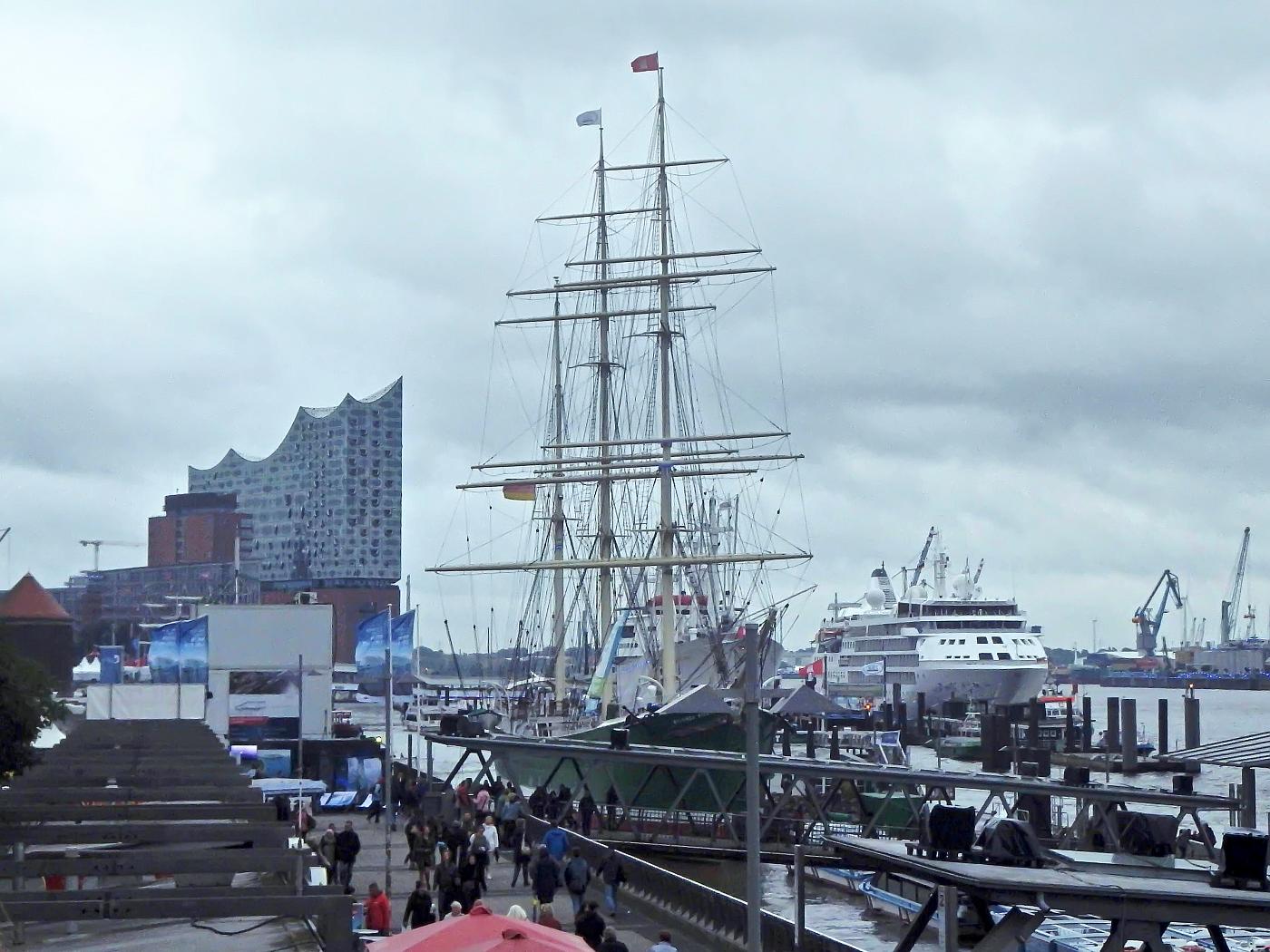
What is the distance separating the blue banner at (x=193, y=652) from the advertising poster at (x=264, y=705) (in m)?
3.80

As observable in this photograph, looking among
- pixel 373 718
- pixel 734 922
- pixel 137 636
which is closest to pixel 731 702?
pixel 734 922

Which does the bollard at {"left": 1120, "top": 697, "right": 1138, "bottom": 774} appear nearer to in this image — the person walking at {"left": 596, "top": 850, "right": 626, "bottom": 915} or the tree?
the tree

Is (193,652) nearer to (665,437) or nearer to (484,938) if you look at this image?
(665,437)

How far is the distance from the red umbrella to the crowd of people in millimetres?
1129

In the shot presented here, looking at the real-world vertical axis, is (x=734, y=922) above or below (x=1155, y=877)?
below

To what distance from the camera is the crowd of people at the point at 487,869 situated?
21.1 m

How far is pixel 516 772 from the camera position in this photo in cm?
6025

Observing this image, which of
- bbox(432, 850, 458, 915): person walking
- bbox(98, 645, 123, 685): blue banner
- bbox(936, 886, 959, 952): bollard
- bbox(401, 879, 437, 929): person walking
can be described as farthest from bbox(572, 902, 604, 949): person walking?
bbox(98, 645, 123, 685): blue banner

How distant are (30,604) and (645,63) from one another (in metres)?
36.6

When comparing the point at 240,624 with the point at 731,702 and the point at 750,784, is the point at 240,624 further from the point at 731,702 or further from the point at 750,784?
the point at 750,784

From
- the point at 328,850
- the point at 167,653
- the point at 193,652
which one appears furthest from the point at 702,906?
the point at 167,653

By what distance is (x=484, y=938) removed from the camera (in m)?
14.1

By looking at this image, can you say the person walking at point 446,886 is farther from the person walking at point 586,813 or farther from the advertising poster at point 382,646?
the advertising poster at point 382,646

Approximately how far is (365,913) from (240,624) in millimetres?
35932
